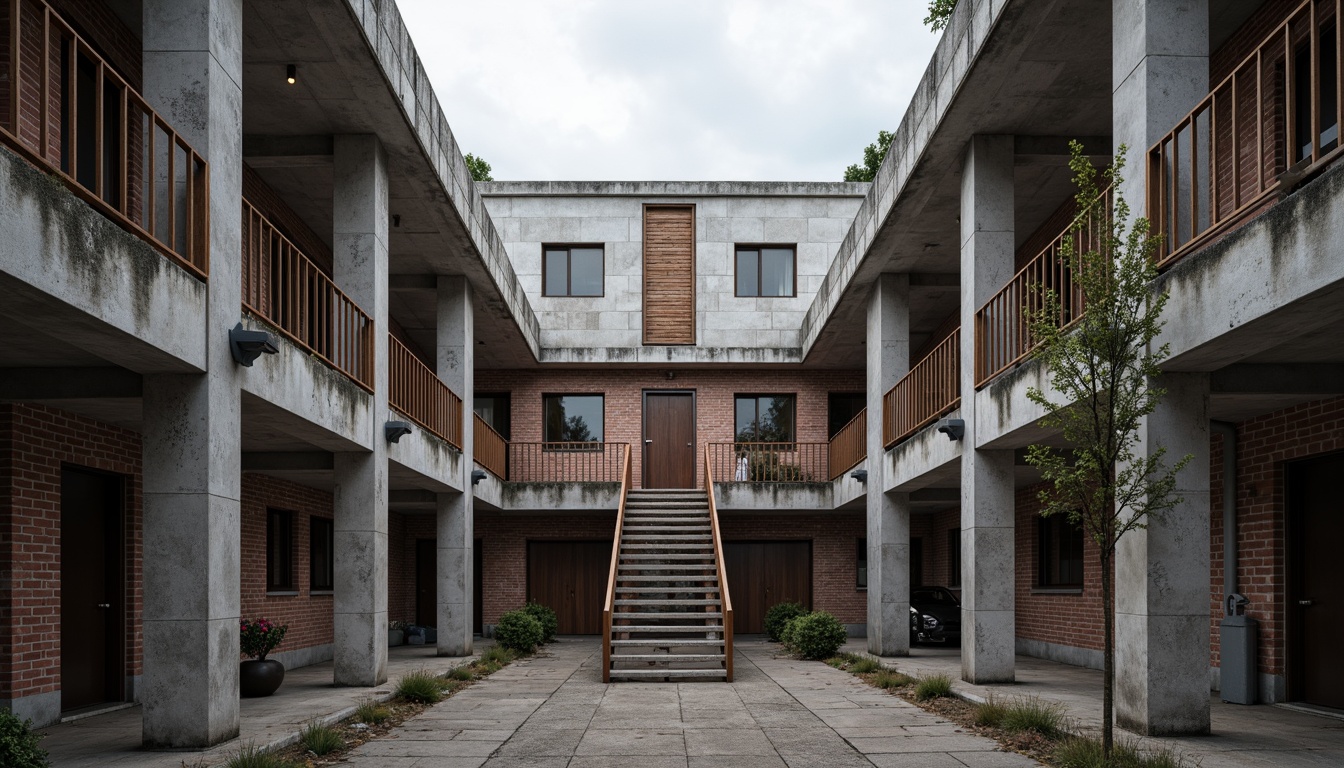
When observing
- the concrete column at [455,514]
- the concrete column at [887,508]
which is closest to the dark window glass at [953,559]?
the concrete column at [887,508]

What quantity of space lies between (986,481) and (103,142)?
971 cm

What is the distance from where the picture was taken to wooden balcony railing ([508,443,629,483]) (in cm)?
2681

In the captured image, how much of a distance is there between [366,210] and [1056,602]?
1219cm

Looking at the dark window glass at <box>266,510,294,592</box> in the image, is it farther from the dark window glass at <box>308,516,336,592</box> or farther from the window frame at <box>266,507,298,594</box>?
the dark window glass at <box>308,516,336,592</box>

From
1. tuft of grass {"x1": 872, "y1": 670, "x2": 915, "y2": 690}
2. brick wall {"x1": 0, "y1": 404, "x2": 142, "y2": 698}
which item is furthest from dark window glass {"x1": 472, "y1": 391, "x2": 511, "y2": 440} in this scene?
brick wall {"x1": 0, "y1": 404, "x2": 142, "y2": 698}

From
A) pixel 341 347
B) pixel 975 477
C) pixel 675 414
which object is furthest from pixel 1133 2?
pixel 675 414

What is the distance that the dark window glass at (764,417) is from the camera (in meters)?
27.5

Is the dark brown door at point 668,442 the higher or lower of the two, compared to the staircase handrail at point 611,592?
higher

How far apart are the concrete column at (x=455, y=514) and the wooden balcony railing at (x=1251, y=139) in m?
12.0

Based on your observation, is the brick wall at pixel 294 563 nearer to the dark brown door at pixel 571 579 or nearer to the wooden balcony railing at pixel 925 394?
the dark brown door at pixel 571 579

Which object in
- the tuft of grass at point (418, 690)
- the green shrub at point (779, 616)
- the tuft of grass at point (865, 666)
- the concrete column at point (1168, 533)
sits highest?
the concrete column at point (1168, 533)

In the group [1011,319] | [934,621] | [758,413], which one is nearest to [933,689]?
[1011,319]

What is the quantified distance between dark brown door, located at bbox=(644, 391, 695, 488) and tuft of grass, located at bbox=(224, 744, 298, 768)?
63.6ft

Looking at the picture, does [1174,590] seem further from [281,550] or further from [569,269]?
[569,269]
